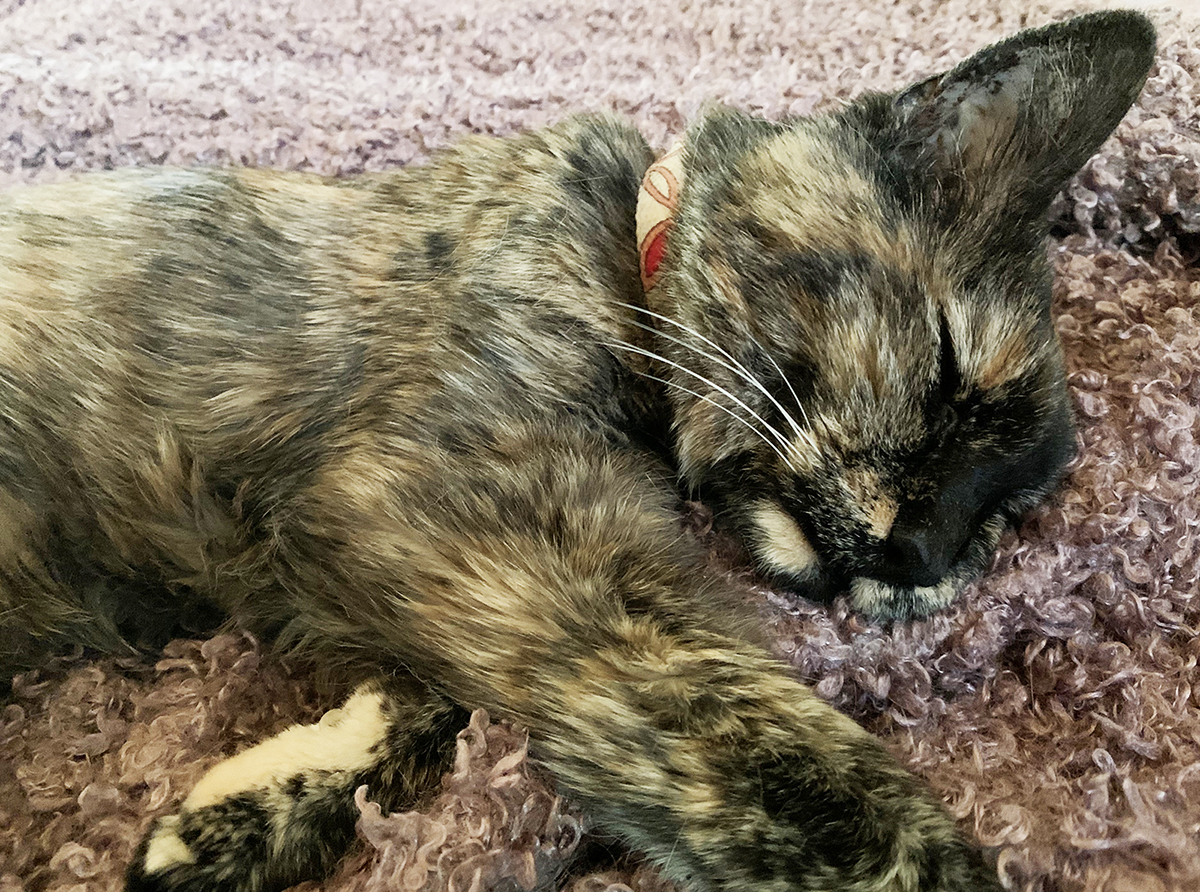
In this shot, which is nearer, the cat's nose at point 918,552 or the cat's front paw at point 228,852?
the cat's front paw at point 228,852

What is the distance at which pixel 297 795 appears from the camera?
962 mm

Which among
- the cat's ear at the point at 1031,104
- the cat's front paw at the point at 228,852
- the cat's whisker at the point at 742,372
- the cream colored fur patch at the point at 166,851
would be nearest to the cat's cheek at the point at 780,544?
the cat's whisker at the point at 742,372

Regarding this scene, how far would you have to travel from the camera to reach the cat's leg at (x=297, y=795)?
3.03ft

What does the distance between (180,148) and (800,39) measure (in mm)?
1386

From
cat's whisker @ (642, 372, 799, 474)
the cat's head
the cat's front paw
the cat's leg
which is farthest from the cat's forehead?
the cat's front paw

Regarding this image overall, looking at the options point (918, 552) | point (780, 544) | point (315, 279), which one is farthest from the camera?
point (315, 279)

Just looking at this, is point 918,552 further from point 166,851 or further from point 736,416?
point 166,851

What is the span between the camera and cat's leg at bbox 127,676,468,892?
3.03ft

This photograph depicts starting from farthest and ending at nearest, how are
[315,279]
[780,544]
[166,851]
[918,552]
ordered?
[315,279], [780,544], [918,552], [166,851]

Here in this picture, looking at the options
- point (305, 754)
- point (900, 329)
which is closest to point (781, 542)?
point (900, 329)

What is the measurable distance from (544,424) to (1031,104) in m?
0.72

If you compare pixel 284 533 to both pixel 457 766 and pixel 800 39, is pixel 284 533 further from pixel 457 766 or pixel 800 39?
pixel 800 39

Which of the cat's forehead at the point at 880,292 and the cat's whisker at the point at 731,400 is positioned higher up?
the cat's forehead at the point at 880,292

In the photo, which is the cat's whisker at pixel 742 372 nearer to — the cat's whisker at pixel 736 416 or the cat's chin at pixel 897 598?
the cat's whisker at pixel 736 416
